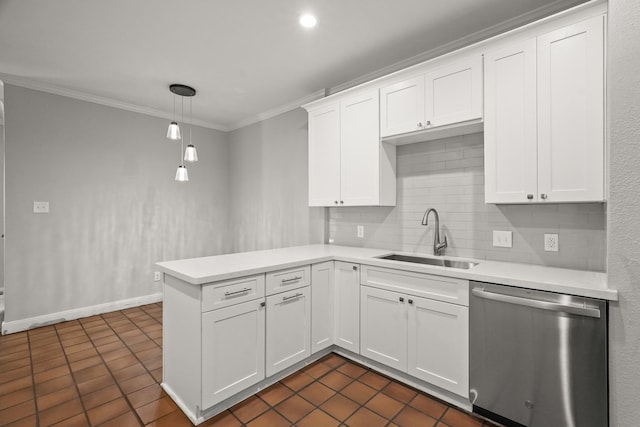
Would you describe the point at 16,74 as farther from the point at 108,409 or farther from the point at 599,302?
the point at 599,302

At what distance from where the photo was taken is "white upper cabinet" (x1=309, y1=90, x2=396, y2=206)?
2748mm

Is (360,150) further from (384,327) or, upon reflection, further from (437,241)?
(384,327)

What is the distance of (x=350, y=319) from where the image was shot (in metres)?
2.58

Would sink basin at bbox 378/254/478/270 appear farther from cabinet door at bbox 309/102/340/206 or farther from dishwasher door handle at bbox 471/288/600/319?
cabinet door at bbox 309/102/340/206

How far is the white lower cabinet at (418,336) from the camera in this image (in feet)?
6.40

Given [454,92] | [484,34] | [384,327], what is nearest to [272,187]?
[384,327]

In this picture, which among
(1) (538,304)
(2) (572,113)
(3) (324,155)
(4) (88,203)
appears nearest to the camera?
(1) (538,304)

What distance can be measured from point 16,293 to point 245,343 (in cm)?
296

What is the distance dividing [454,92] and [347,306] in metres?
1.87

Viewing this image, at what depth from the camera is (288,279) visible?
7.62ft

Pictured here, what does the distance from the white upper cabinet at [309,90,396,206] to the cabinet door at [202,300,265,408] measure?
1.37 metres

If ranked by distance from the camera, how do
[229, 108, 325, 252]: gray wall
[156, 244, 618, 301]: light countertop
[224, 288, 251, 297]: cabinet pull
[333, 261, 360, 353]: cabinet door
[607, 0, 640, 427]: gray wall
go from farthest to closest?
1. [229, 108, 325, 252]: gray wall
2. [333, 261, 360, 353]: cabinet door
3. [224, 288, 251, 297]: cabinet pull
4. [156, 244, 618, 301]: light countertop
5. [607, 0, 640, 427]: gray wall

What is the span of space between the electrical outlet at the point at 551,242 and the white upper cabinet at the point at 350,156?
47.2 inches

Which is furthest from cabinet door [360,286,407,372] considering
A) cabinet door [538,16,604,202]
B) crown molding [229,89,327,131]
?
crown molding [229,89,327,131]
